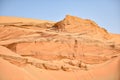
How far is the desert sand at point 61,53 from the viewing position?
1000cm

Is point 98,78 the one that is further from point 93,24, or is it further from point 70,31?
point 93,24

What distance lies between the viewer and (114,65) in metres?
10.9

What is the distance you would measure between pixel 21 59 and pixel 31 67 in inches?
18.8

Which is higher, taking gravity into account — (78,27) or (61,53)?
Answer: (78,27)

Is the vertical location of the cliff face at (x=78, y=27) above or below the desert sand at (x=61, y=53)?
above

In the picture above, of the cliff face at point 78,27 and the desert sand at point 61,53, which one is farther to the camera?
the cliff face at point 78,27

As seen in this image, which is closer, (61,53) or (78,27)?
(61,53)

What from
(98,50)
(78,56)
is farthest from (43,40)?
(98,50)

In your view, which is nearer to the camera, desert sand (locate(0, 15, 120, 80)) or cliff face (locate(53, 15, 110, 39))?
desert sand (locate(0, 15, 120, 80))

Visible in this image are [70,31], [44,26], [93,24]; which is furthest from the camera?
[44,26]

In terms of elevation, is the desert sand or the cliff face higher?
the cliff face

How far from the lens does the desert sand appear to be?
10000 millimetres

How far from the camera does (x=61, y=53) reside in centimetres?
1208

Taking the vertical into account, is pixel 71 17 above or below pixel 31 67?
above
